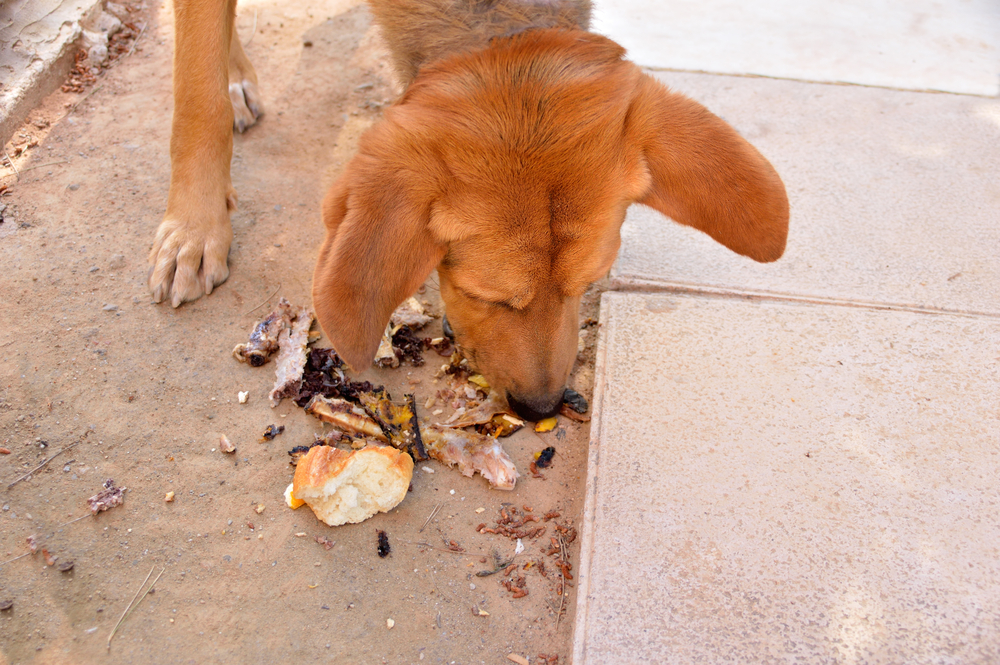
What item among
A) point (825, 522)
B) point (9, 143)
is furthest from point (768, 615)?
point (9, 143)

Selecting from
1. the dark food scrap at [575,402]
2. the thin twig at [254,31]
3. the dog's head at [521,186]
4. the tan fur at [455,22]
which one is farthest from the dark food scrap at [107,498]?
the thin twig at [254,31]

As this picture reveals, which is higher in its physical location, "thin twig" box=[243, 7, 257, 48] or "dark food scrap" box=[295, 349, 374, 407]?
"thin twig" box=[243, 7, 257, 48]

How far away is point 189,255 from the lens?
3041 mm

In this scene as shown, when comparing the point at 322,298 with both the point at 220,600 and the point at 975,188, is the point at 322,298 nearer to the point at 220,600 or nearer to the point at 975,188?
the point at 220,600

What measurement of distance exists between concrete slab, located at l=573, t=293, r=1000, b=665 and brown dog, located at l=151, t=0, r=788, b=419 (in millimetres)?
509

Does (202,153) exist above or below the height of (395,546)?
above

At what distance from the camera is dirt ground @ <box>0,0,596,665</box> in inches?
82.3

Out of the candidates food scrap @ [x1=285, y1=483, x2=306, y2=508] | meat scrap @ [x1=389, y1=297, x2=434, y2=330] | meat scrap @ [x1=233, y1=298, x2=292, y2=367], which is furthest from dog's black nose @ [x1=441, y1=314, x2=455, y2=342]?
food scrap @ [x1=285, y1=483, x2=306, y2=508]

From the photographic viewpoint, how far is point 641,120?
2.20m

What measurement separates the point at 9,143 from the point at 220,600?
296 cm

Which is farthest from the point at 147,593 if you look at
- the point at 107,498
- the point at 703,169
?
the point at 703,169

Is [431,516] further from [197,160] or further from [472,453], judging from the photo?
[197,160]

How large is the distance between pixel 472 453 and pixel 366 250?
920mm

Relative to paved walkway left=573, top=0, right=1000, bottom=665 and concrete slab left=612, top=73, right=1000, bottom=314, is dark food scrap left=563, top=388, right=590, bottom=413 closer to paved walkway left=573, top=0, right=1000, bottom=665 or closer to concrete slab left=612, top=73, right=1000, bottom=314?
paved walkway left=573, top=0, right=1000, bottom=665
